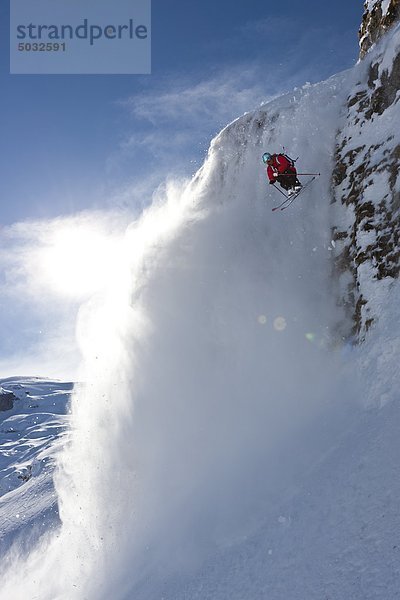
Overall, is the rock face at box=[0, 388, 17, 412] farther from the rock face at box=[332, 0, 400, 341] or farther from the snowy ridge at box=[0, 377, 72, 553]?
the rock face at box=[332, 0, 400, 341]

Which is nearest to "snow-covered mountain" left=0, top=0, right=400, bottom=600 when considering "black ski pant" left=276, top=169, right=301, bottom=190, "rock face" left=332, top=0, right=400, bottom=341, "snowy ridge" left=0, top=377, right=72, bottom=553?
"rock face" left=332, top=0, right=400, bottom=341

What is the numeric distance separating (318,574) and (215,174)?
52.7 feet

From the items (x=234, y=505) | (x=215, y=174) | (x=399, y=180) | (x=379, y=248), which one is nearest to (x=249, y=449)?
(x=234, y=505)

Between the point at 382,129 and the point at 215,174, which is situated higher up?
the point at 215,174

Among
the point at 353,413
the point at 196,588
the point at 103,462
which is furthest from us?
the point at 103,462

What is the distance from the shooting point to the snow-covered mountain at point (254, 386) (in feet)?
24.7

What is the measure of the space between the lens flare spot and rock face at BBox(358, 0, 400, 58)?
1098cm

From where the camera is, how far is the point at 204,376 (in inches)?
630

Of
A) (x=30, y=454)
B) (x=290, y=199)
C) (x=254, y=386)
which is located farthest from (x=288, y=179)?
(x=30, y=454)

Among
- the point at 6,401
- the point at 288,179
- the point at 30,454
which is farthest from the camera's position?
the point at 6,401

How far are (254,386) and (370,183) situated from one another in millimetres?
7386

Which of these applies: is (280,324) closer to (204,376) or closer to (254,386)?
(254,386)

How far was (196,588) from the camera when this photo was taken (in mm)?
7812

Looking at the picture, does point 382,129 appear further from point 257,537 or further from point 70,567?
point 70,567
